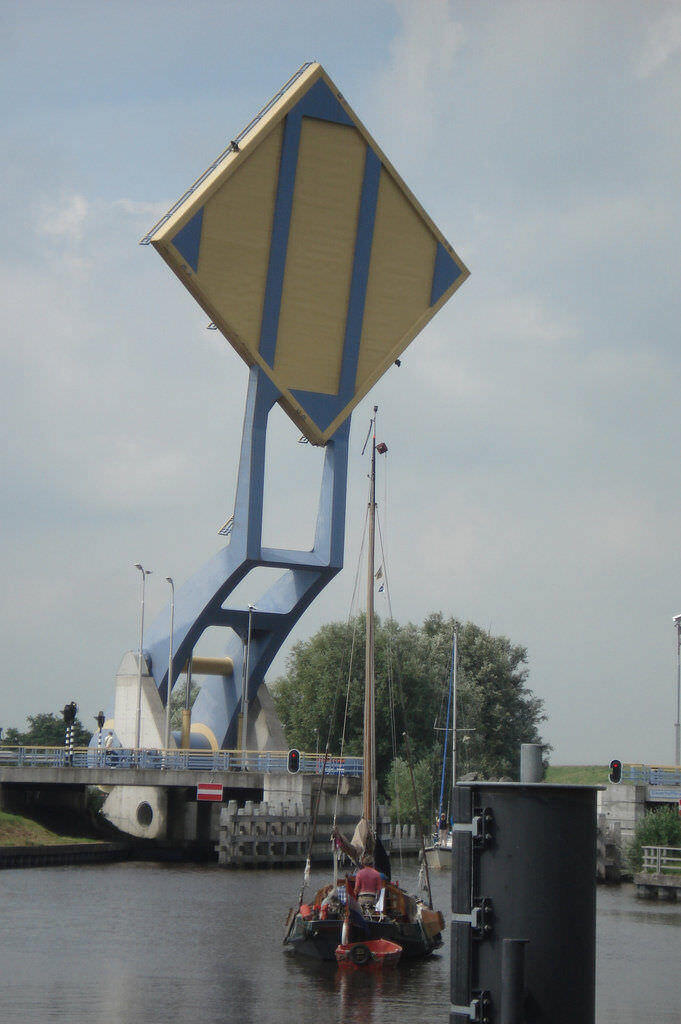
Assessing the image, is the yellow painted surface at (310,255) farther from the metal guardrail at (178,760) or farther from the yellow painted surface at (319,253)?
the metal guardrail at (178,760)

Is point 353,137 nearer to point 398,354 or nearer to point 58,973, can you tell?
point 398,354

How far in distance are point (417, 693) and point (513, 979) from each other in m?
69.6

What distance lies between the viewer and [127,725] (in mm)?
54594

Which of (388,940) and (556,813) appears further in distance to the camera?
(388,940)

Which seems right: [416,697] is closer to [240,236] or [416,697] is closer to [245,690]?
[245,690]

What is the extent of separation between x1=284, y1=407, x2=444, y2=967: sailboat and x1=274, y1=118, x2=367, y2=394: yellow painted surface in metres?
24.4

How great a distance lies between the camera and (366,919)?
25297 millimetres

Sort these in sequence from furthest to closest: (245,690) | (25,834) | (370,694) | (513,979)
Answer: (245,690) < (25,834) < (370,694) < (513,979)

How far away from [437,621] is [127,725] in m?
32.6

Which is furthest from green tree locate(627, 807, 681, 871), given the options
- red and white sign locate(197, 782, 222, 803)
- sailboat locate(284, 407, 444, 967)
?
sailboat locate(284, 407, 444, 967)

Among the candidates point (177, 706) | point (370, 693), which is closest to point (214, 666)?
point (370, 693)

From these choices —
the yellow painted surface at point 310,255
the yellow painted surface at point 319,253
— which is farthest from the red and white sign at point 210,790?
the yellow painted surface at point 319,253

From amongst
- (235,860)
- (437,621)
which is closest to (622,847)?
(235,860)

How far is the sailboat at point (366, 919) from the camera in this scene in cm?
2484
